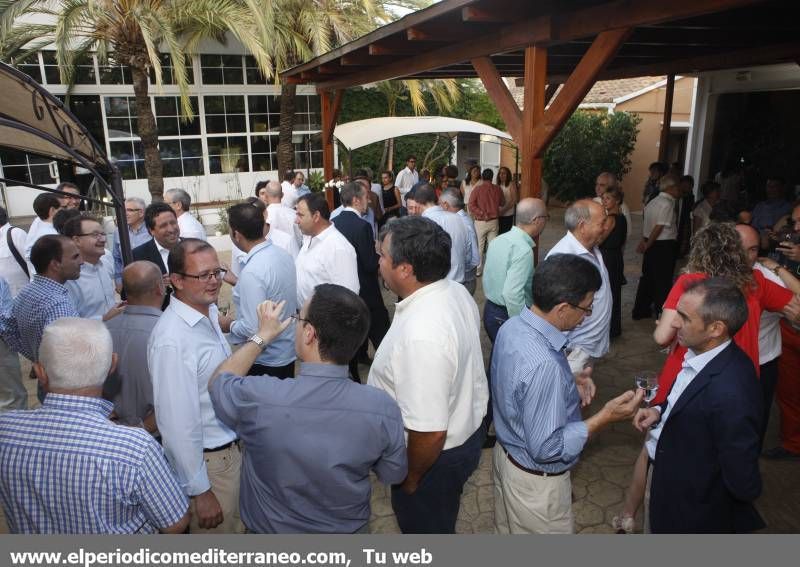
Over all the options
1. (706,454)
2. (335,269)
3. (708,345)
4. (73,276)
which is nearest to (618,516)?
(706,454)

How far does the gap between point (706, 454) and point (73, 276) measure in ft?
11.9

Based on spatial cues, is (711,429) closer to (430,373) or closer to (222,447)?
(430,373)

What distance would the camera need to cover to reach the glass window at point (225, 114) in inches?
671

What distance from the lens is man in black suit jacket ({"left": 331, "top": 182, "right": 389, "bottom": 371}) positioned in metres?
5.19

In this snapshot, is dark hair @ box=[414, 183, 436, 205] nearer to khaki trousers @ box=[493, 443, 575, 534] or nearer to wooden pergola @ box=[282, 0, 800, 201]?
wooden pergola @ box=[282, 0, 800, 201]

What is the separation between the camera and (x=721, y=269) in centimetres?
295

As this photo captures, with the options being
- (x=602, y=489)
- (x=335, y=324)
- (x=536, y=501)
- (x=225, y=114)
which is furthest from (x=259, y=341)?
(x=225, y=114)

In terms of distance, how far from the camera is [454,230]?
207 inches

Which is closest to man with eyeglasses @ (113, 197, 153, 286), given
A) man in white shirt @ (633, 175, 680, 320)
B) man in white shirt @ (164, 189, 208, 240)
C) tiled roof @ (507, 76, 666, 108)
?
man in white shirt @ (164, 189, 208, 240)

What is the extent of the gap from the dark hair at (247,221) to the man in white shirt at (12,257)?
3.04 m

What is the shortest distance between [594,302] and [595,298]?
0.07 meters

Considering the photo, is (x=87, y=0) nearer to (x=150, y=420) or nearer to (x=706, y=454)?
(x=150, y=420)

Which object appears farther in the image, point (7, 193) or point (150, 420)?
point (7, 193)

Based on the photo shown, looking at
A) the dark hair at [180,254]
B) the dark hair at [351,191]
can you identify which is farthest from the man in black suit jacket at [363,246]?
the dark hair at [180,254]
